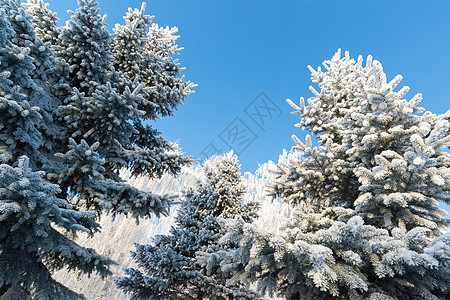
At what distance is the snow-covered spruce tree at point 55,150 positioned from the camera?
2.29 meters

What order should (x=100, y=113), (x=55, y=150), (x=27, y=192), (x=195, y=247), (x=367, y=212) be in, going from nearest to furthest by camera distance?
(x=27, y=192)
(x=367, y=212)
(x=100, y=113)
(x=55, y=150)
(x=195, y=247)

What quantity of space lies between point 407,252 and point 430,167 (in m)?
1.17

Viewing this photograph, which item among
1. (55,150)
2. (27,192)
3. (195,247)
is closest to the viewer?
(27,192)

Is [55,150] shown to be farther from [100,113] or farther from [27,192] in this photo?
[27,192]

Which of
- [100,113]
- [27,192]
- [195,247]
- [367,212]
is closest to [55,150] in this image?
[100,113]

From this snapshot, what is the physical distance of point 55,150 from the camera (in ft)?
13.0

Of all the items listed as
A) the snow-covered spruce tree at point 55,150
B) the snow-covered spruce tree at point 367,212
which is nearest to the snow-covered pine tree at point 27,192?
the snow-covered spruce tree at point 55,150

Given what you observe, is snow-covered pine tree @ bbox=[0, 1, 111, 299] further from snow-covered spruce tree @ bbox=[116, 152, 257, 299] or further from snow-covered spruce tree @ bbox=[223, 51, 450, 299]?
snow-covered spruce tree @ bbox=[223, 51, 450, 299]

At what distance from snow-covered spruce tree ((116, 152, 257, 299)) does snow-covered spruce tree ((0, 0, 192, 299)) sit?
5.02ft

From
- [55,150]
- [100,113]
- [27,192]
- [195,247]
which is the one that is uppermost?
[100,113]

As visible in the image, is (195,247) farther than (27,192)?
Yes

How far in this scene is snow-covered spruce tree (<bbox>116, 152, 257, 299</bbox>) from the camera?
178 inches

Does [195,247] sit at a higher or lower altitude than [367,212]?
lower

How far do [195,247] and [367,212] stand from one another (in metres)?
3.61
